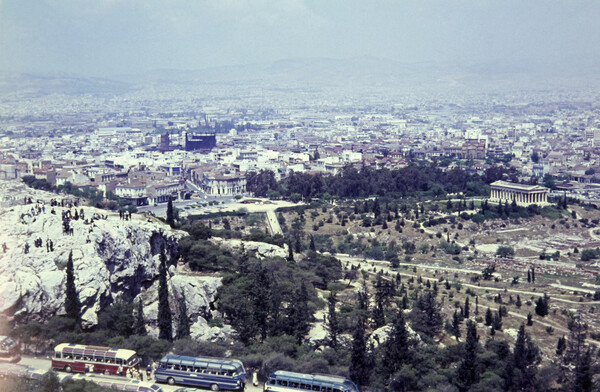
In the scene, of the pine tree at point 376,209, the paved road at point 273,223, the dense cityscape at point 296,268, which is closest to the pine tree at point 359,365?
the dense cityscape at point 296,268

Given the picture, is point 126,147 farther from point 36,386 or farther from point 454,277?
point 36,386

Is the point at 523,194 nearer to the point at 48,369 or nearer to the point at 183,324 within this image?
the point at 183,324

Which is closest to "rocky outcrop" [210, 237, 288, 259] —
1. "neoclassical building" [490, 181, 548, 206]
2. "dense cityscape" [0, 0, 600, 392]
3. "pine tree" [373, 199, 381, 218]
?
"dense cityscape" [0, 0, 600, 392]

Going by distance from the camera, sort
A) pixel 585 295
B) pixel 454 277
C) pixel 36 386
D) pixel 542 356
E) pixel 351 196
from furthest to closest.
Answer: pixel 351 196 < pixel 454 277 < pixel 585 295 < pixel 542 356 < pixel 36 386

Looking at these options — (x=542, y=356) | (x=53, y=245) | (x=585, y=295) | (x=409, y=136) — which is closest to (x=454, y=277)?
(x=585, y=295)

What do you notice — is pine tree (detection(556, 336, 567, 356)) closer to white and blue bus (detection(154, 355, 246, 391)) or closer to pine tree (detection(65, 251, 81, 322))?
white and blue bus (detection(154, 355, 246, 391))

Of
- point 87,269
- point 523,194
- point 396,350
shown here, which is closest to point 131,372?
point 87,269
